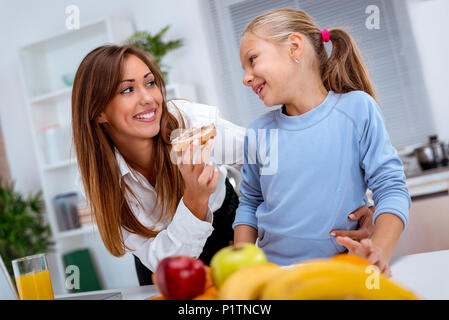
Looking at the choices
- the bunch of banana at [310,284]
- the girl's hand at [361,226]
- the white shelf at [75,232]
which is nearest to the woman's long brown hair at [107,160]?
the girl's hand at [361,226]

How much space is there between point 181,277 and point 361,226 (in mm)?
369

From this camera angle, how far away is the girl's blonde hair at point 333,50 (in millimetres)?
750

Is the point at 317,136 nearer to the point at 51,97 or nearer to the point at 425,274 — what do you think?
the point at 425,274

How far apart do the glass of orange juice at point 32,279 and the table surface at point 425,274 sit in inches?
21.2

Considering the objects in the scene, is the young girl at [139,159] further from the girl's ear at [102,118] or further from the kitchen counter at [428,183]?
the kitchen counter at [428,183]

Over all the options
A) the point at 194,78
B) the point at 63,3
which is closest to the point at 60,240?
the point at 63,3

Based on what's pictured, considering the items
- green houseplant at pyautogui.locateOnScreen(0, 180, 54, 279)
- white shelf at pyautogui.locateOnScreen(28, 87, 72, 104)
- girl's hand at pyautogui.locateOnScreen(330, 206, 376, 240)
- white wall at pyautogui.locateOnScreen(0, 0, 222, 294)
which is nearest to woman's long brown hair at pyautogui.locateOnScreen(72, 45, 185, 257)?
white wall at pyautogui.locateOnScreen(0, 0, 222, 294)

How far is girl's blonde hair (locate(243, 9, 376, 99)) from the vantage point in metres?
0.75

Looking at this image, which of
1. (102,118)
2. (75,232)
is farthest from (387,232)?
(75,232)

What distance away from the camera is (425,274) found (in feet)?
2.13

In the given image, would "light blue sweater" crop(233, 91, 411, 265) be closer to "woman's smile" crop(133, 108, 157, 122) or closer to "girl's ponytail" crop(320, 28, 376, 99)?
"girl's ponytail" crop(320, 28, 376, 99)

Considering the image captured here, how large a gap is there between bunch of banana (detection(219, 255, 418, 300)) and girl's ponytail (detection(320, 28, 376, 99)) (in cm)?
37

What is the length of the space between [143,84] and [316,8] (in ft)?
1.08

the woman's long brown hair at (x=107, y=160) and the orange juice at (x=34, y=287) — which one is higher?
the woman's long brown hair at (x=107, y=160)
